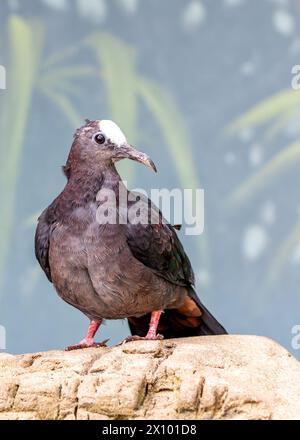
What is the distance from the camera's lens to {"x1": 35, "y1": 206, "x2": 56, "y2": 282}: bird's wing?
4812 millimetres

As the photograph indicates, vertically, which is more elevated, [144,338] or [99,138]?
[99,138]

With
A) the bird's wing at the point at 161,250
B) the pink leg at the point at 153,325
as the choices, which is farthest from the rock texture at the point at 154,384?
the bird's wing at the point at 161,250

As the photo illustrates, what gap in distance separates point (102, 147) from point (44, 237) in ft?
1.96

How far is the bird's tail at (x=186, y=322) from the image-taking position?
511 cm

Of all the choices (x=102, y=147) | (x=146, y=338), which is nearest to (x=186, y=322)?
(x=146, y=338)

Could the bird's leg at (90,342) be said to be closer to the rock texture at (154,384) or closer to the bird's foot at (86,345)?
the bird's foot at (86,345)

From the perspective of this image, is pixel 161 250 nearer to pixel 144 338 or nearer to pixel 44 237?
pixel 144 338

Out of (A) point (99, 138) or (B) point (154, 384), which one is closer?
(B) point (154, 384)

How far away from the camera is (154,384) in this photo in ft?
13.5

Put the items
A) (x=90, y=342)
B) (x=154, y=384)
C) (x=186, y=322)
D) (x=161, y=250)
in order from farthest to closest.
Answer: (x=186, y=322)
(x=90, y=342)
(x=161, y=250)
(x=154, y=384)

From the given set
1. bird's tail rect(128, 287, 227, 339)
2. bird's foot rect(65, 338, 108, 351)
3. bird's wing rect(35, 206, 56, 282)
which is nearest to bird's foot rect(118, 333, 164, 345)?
bird's foot rect(65, 338, 108, 351)

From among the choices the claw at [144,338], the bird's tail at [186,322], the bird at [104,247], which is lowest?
the claw at [144,338]

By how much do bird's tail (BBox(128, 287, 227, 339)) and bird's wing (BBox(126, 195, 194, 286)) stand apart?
0.47 feet

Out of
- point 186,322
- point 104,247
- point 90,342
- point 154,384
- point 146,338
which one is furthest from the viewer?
point 186,322
